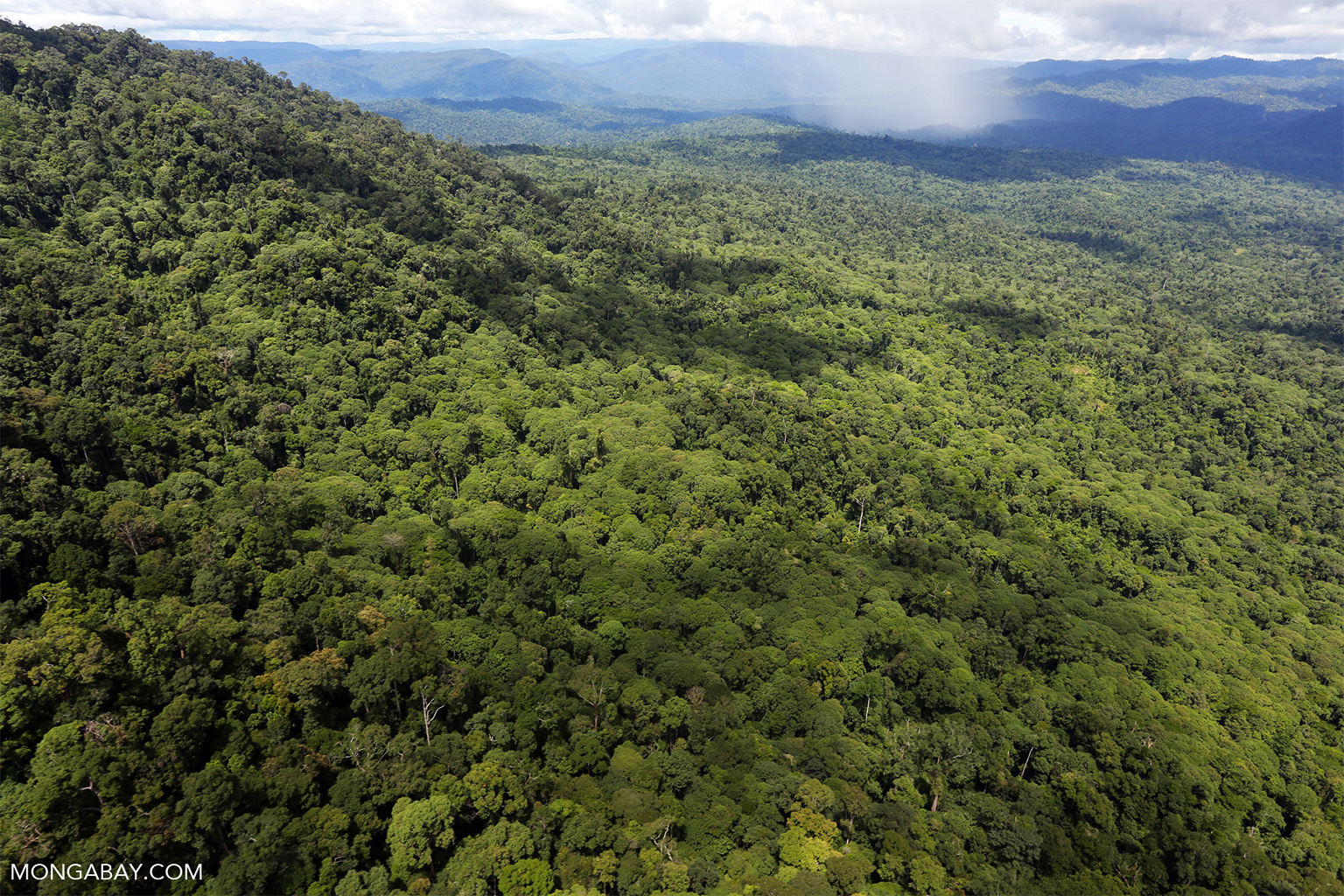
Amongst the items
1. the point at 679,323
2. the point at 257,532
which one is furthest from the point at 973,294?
the point at 257,532

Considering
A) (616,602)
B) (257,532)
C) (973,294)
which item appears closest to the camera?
(257,532)

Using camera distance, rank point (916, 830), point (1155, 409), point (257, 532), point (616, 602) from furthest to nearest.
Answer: point (1155, 409), point (616, 602), point (257, 532), point (916, 830)

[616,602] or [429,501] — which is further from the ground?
[429,501]

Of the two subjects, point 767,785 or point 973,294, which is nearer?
point 767,785

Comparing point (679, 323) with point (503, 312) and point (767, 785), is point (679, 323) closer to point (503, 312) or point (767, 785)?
point (503, 312)

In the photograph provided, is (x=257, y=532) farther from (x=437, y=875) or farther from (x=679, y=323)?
(x=679, y=323)

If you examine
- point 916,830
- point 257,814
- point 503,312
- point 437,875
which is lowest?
point 916,830
